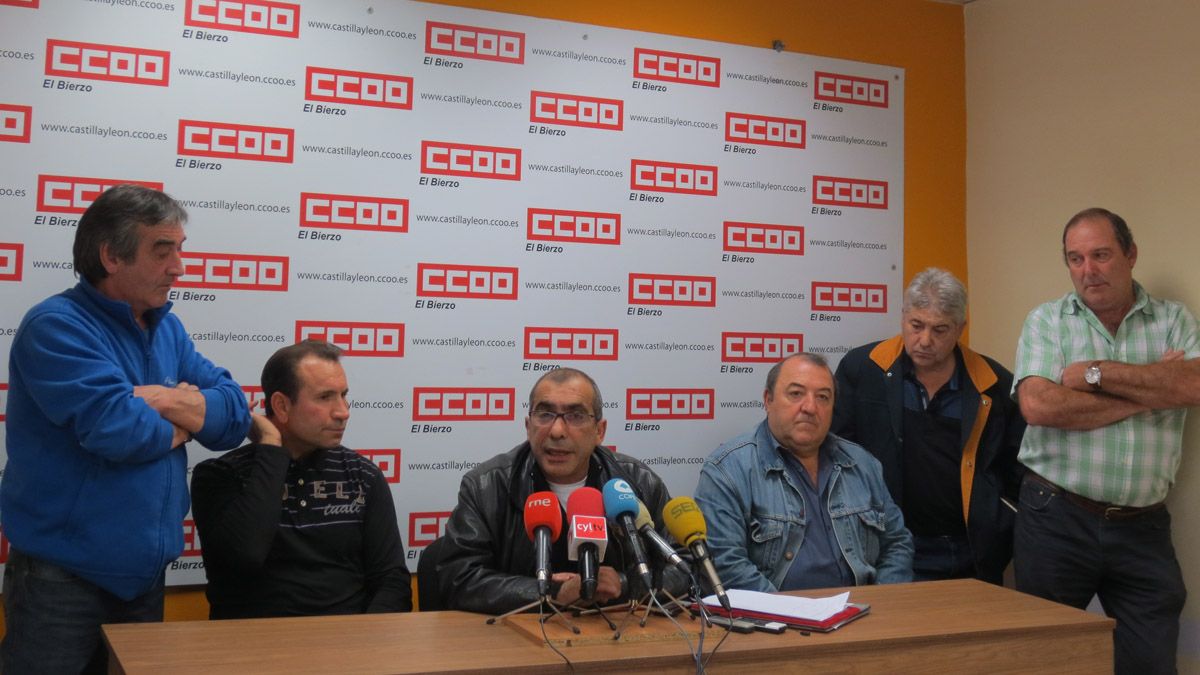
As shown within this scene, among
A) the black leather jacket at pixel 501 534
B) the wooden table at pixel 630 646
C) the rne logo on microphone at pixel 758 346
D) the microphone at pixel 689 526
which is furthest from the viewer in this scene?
the rne logo on microphone at pixel 758 346

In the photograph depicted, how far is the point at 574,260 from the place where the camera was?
163 inches

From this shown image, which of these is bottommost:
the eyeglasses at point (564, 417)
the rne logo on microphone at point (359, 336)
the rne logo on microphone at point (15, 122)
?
the eyeglasses at point (564, 417)

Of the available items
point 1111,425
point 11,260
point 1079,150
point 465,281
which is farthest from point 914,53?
point 11,260

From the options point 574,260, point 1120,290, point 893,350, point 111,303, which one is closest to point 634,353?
point 574,260

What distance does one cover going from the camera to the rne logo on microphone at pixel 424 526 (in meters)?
3.87

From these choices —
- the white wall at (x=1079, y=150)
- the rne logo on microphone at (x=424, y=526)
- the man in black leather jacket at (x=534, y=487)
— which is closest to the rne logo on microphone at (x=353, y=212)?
the rne logo on microphone at (x=424, y=526)

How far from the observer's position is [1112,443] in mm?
3664

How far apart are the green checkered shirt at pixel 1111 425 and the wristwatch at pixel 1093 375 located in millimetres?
110

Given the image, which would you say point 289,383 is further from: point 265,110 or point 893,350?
point 893,350

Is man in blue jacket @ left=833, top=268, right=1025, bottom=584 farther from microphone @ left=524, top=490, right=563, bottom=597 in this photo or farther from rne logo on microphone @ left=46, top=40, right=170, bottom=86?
rne logo on microphone @ left=46, top=40, right=170, bottom=86

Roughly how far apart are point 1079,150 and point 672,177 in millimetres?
1724

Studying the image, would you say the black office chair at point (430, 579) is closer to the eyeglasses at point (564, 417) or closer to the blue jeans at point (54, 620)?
the eyeglasses at point (564, 417)

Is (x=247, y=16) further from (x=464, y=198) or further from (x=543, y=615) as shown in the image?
(x=543, y=615)

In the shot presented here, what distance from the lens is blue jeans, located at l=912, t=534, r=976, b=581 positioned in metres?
4.00
